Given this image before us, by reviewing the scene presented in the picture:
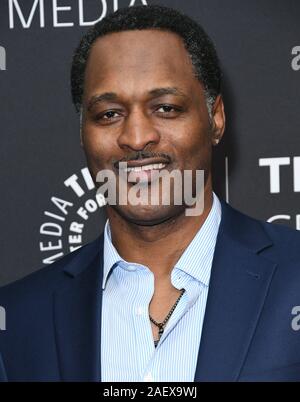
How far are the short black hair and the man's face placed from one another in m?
0.02

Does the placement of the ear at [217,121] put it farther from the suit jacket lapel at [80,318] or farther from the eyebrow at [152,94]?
the suit jacket lapel at [80,318]

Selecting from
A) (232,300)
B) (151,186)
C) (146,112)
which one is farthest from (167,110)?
(232,300)

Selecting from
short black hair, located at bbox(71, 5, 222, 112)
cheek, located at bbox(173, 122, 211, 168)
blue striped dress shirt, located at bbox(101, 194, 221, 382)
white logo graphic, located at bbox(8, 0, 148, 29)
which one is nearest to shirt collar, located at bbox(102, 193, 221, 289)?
blue striped dress shirt, located at bbox(101, 194, 221, 382)

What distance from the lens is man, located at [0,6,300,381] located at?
1.46 meters

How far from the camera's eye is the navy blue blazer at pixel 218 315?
143cm

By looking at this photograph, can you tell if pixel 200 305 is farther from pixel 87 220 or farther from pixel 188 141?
pixel 87 220

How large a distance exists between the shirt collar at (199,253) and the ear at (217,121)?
0.12m

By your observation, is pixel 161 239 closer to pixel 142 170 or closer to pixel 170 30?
pixel 142 170

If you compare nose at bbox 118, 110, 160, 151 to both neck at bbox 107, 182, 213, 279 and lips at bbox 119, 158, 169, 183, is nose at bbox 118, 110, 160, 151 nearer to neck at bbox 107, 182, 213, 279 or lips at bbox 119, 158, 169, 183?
lips at bbox 119, 158, 169, 183

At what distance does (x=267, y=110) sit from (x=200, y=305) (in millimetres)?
556

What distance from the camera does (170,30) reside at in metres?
1.58

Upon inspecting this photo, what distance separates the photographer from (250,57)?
6.14ft
